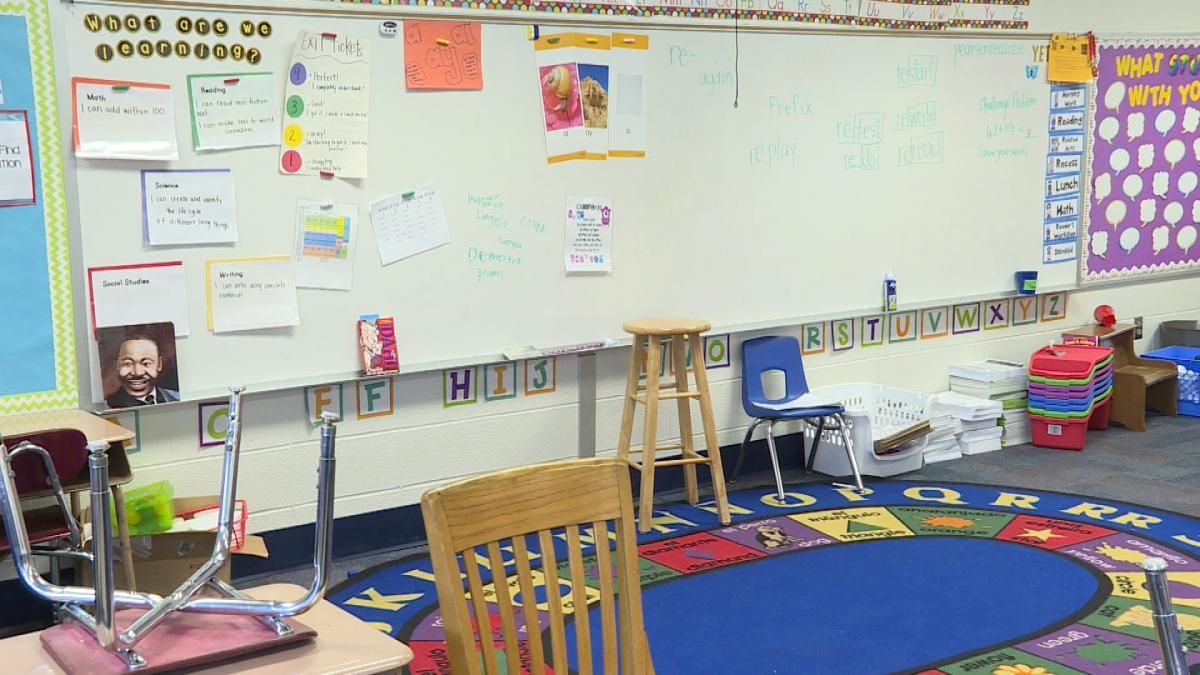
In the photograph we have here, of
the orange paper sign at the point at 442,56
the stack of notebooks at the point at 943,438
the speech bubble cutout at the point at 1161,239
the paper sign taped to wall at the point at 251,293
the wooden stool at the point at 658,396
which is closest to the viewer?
the paper sign taped to wall at the point at 251,293

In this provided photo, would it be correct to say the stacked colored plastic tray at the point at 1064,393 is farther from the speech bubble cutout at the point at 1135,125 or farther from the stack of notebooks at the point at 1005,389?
the speech bubble cutout at the point at 1135,125

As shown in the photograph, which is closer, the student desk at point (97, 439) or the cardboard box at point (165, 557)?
the student desk at point (97, 439)

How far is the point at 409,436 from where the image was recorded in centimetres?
445

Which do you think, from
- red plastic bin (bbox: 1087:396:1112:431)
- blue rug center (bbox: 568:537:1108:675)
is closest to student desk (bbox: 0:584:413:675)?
blue rug center (bbox: 568:537:1108:675)

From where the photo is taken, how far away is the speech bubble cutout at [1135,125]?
6.41 metres

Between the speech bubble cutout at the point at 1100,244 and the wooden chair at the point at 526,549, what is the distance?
200 inches

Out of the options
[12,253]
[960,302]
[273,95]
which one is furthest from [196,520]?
[960,302]

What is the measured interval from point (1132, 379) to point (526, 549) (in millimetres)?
5006

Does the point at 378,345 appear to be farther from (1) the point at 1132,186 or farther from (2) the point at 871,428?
(1) the point at 1132,186

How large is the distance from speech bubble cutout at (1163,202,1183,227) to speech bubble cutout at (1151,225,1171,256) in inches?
1.9

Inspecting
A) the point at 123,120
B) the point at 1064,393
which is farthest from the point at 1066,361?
the point at 123,120

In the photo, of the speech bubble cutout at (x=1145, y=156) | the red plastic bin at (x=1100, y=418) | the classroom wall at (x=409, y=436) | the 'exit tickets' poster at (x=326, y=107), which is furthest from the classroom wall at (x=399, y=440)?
the speech bubble cutout at (x=1145, y=156)

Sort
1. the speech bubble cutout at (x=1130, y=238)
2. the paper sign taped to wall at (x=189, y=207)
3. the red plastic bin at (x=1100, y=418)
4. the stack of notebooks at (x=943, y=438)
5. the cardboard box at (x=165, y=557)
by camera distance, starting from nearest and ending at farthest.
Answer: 1. the cardboard box at (x=165, y=557)
2. the paper sign taped to wall at (x=189, y=207)
3. the stack of notebooks at (x=943, y=438)
4. the red plastic bin at (x=1100, y=418)
5. the speech bubble cutout at (x=1130, y=238)

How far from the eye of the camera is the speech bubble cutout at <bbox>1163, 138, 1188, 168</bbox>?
6613 millimetres
